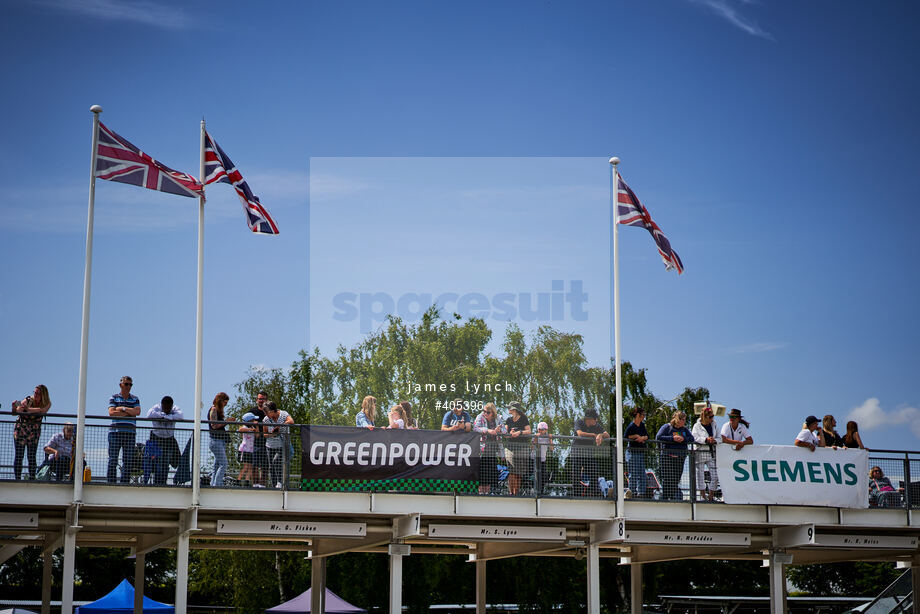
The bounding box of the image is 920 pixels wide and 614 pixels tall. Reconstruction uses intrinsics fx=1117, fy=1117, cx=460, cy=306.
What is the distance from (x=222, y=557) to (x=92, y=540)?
22889 mm

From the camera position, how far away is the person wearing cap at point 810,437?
23.6 meters

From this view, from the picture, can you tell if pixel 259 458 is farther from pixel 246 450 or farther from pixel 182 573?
pixel 182 573

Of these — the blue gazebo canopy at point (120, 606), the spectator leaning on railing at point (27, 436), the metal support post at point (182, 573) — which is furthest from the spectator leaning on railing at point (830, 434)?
the blue gazebo canopy at point (120, 606)

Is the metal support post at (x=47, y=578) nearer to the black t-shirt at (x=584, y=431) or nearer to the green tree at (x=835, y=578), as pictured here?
the black t-shirt at (x=584, y=431)

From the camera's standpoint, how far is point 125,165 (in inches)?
803

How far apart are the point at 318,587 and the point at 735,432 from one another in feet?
34.9

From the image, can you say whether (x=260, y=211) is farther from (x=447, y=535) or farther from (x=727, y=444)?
(x=727, y=444)

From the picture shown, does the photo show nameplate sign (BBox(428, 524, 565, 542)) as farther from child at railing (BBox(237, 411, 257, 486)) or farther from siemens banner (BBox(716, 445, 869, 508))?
child at railing (BBox(237, 411, 257, 486))

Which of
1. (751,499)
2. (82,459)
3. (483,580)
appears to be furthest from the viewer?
(483,580)

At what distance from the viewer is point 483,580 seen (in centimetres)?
2953

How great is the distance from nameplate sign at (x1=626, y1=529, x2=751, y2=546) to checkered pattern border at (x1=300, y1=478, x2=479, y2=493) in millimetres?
3801

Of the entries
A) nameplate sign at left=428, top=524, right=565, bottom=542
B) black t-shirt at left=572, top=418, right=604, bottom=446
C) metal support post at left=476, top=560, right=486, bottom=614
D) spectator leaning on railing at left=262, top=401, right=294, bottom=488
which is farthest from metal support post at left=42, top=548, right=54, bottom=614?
black t-shirt at left=572, top=418, right=604, bottom=446

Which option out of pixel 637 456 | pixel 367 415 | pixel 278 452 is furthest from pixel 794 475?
pixel 278 452

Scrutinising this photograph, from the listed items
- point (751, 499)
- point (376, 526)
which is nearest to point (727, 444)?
point (751, 499)
